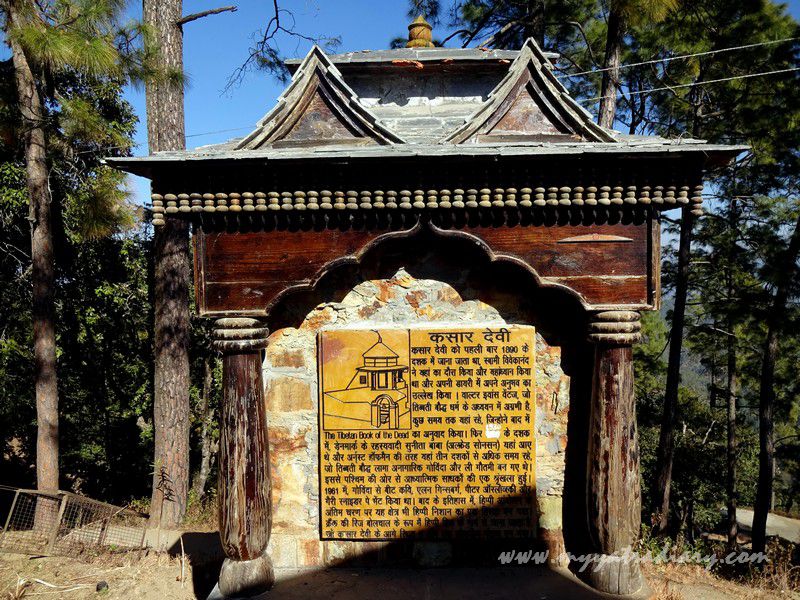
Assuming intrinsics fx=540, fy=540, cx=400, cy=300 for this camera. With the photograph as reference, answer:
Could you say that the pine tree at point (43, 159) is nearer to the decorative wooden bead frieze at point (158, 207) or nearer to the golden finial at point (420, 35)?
the golden finial at point (420, 35)

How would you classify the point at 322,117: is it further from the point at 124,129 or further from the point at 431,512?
the point at 124,129

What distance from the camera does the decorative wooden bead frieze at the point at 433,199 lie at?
133 inches

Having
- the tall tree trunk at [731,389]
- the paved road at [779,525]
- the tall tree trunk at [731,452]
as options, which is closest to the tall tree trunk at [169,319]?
the tall tree trunk at [731,389]

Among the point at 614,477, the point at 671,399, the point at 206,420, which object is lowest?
the point at 206,420

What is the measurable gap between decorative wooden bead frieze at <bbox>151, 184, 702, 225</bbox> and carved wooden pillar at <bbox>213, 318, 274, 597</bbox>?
2.54 ft

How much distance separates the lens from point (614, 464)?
347cm

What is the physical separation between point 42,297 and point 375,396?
7553mm

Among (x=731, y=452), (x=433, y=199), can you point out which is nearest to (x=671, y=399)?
(x=731, y=452)

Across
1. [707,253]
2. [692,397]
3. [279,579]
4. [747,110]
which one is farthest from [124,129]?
[692,397]

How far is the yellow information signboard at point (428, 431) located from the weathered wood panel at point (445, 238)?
51 cm

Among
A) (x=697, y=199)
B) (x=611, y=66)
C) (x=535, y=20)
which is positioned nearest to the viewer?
(x=697, y=199)

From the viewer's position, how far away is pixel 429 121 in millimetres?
4102

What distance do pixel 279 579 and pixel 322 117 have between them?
3184mm

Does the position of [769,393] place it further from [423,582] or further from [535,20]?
[423,582]
